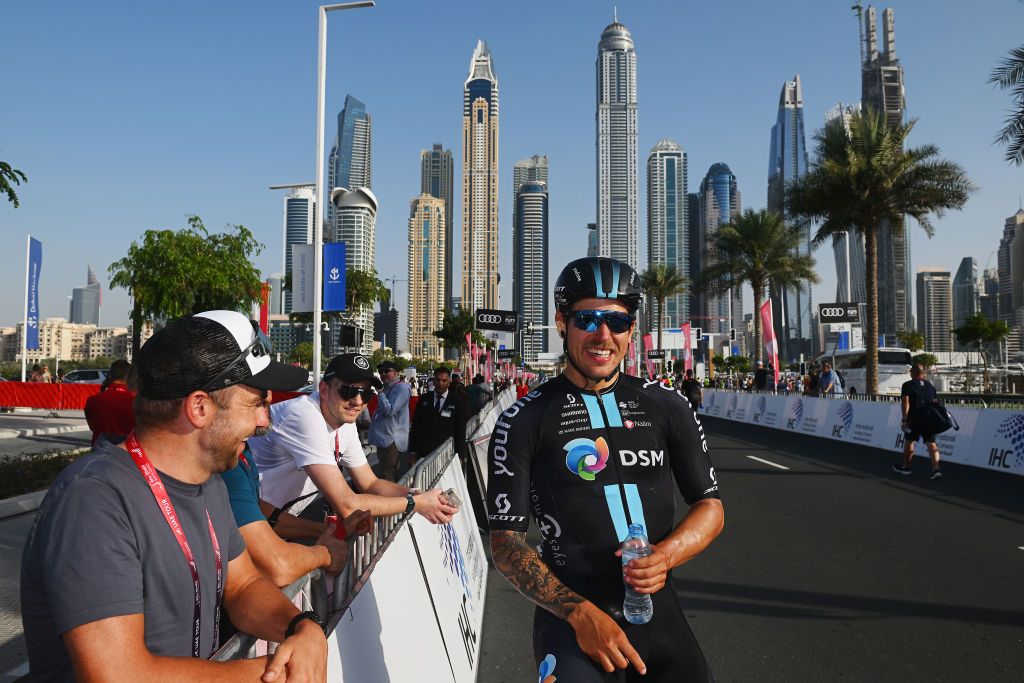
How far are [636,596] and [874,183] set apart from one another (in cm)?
2713

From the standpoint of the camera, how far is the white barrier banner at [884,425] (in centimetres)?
1358

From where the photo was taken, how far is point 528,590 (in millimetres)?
2314

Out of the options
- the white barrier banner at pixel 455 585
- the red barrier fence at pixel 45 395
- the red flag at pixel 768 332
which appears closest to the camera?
the white barrier banner at pixel 455 585

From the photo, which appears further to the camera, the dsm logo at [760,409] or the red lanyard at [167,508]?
the dsm logo at [760,409]

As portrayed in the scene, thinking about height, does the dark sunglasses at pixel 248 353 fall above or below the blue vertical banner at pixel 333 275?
below

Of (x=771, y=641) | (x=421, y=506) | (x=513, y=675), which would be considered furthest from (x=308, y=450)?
(x=771, y=641)

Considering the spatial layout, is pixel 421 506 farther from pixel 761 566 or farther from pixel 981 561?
pixel 981 561

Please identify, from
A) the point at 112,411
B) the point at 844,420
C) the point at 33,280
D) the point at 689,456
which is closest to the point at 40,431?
the point at 33,280

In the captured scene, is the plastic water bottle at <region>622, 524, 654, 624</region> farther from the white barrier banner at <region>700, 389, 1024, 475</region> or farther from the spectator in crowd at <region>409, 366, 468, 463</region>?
the white barrier banner at <region>700, 389, 1024, 475</region>

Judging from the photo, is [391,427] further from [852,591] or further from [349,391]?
[852,591]

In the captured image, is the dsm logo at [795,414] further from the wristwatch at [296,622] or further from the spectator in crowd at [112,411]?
the wristwatch at [296,622]

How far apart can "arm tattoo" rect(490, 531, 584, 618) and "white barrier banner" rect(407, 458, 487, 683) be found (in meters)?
1.09

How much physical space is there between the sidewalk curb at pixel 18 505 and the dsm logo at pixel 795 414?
2094 centimetres

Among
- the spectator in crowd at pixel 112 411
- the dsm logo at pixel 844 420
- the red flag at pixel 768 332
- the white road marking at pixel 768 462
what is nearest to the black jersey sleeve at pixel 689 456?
the spectator in crowd at pixel 112 411
